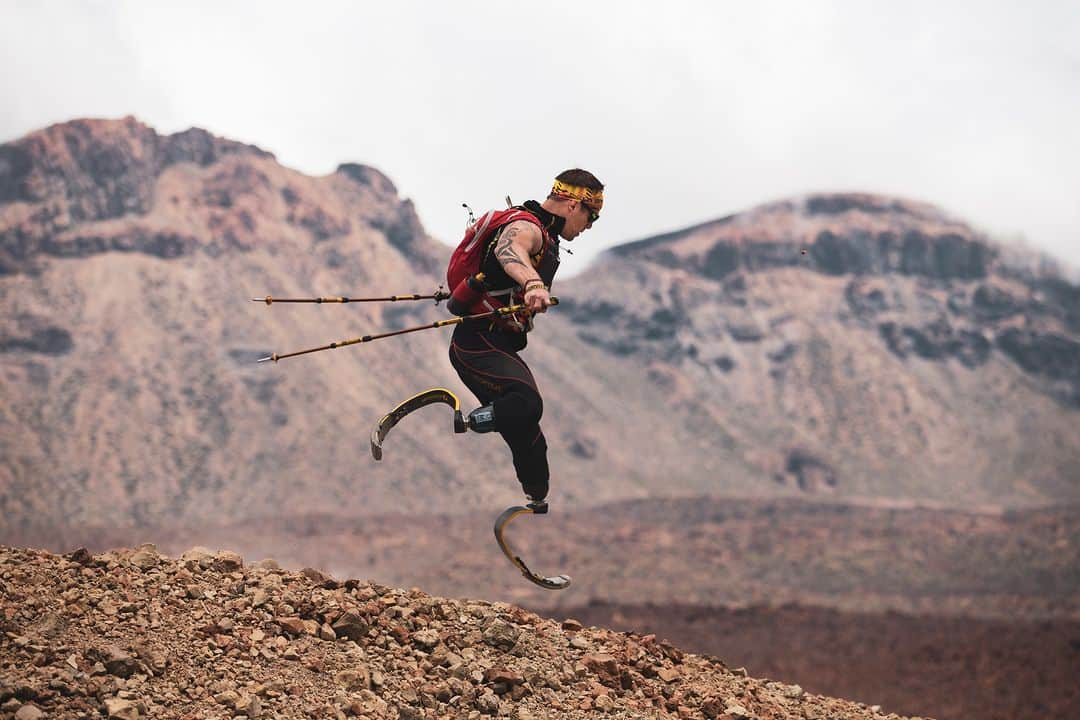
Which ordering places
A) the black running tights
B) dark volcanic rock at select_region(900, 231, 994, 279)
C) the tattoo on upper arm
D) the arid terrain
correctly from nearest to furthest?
the tattoo on upper arm
the black running tights
the arid terrain
dark volcanic rock at select_region(900, 231, 994, 279)

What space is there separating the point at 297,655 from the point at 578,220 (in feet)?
13.9

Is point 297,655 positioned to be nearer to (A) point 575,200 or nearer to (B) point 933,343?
(A) point 575,200

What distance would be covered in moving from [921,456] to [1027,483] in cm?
1247

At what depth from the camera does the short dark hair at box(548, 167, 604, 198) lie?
431 inches

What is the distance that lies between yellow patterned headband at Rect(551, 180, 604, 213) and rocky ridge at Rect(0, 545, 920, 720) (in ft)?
12.4

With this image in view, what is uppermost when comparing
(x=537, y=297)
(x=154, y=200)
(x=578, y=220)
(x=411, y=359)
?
(x=154, y=200)

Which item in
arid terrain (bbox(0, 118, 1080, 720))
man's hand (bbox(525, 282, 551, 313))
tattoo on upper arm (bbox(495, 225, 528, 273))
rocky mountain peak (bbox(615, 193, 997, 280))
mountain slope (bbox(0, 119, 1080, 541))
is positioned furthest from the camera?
Answer: rocky mountain peak (bbox(615, 193, 997, 280))

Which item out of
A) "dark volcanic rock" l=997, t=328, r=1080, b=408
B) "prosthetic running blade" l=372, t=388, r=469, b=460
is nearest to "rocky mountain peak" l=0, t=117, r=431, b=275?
"dark volcanic rock" l=997, t=328, r=1080, b=408

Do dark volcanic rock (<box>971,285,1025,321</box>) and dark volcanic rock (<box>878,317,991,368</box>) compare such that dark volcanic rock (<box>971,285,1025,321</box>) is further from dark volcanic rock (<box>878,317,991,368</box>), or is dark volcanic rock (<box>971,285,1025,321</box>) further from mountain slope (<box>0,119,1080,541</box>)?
dark volcanic rock (<box>878,317,991,368</box>)

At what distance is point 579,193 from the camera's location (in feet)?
35.7

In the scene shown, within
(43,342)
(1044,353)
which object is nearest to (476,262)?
(43,342)

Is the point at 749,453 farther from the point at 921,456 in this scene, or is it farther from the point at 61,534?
the point at 61,534

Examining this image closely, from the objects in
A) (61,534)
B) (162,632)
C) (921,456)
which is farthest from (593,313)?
(162,632)

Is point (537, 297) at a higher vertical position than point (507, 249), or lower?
lower
